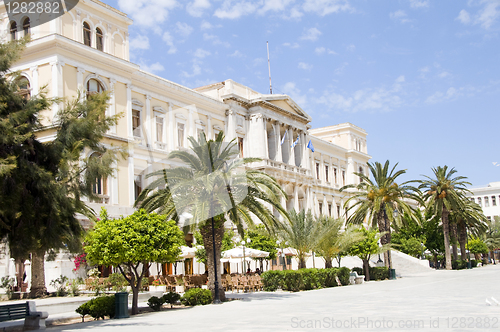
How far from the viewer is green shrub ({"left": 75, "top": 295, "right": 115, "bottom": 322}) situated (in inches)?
632

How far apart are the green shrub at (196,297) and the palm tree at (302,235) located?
29.3 ft

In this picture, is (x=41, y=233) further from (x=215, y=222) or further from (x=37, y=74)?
(x=37, y=74)

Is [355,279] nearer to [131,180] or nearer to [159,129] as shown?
[131,180]

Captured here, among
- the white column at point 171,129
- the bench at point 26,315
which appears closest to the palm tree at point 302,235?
the white column at point 171,129

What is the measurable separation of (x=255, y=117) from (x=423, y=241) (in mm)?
21730

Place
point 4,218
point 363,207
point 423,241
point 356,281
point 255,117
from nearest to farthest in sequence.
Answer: point 4,218
point 356,281
point 363,207
point 255,117
point 423,241

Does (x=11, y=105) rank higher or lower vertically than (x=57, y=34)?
lower

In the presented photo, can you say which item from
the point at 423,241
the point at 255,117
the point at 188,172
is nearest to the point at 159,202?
the point at 188,172

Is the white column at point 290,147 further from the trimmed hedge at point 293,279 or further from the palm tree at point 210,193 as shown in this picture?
the palm tree at point 210,193

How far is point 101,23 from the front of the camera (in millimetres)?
32156

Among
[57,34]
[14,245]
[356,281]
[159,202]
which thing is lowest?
[356,281]

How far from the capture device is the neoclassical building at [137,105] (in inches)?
1136

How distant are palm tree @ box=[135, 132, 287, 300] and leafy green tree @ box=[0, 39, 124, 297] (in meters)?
5.52

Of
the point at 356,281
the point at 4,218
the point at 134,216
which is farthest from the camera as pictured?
the point at 356,281
